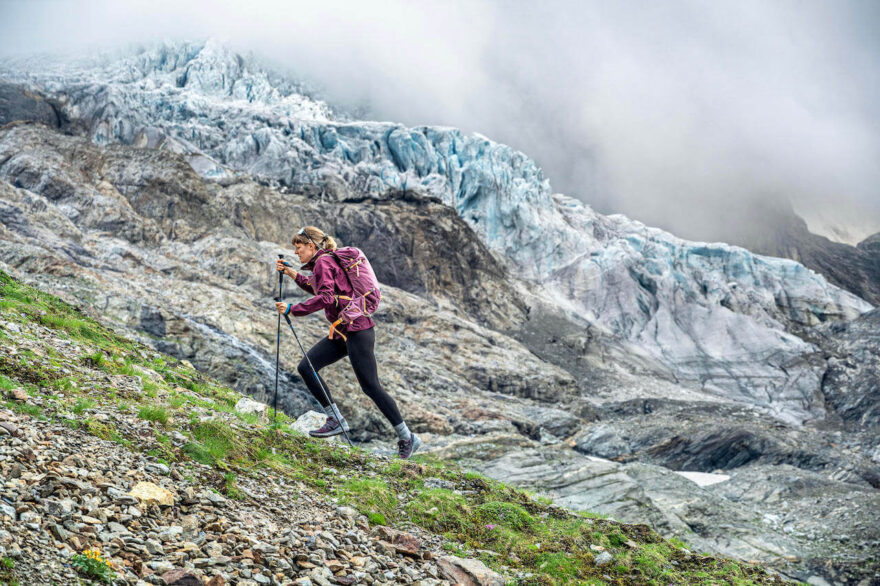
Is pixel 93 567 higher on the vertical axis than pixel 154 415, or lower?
higher

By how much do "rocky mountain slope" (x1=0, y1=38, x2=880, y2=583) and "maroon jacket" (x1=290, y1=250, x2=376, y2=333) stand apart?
706 inches

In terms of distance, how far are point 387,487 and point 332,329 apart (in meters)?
2.66

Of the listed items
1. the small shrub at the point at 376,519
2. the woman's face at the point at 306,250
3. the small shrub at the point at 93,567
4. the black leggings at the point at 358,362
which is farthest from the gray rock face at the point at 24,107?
the small shrub at the point at 93,567

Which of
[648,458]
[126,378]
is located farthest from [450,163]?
[126,378]

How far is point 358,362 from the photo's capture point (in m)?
8.64

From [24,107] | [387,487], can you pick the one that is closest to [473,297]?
[24,107]

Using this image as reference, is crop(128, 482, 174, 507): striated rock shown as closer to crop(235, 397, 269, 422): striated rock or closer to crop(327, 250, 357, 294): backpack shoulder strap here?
crop(327, 250, 357, 294): backpack shoulder strap

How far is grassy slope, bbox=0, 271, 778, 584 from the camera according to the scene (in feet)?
22.4

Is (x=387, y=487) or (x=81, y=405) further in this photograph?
(x=387, y=487)

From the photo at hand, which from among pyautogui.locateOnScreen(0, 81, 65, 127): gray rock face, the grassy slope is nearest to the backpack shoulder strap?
the grassy slope

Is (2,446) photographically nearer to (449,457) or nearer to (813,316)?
(449,457)

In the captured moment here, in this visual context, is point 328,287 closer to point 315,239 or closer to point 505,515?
point 315,239

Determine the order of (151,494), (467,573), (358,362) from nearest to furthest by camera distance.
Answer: (151,494), (467,573), (358,362)

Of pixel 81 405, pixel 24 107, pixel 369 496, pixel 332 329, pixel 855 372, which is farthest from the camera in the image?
pixel 855 372
